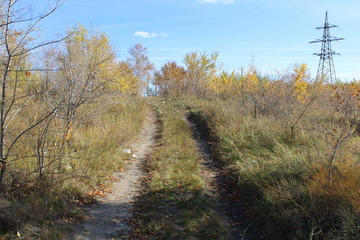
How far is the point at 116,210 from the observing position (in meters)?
4.37

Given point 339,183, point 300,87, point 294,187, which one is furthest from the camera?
point 300,87

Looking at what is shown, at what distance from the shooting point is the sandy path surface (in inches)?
144

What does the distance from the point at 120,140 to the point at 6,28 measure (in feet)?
15.3

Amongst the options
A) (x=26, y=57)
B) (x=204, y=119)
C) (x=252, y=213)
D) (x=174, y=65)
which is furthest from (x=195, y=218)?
(x=174, y=65)

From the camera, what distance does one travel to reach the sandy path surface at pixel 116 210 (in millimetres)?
3646

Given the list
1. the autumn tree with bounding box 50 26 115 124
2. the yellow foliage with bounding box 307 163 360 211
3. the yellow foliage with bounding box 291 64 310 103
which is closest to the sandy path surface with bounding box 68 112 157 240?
the autumn tree with bounding box 50 26 115 124

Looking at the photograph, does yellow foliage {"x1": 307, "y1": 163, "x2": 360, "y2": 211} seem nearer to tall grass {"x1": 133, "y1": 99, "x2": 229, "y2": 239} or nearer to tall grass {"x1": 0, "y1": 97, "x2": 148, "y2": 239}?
tall grass {"x1": 133, "y1": 99, "x2": 229, "y2": 239}

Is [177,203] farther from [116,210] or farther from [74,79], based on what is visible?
[74,79]

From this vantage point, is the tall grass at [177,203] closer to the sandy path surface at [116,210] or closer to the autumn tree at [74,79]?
the sandy path surface at [116,210]

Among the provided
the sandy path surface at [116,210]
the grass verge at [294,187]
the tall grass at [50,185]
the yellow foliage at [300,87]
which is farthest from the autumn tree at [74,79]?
the yellow foliage at [300,87]

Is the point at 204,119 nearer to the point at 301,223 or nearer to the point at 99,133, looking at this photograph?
the point at 99,133

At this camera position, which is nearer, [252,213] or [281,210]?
[281,210]

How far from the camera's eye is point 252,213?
4.19 m

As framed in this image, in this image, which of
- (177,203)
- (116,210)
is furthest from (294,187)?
(116,210)
